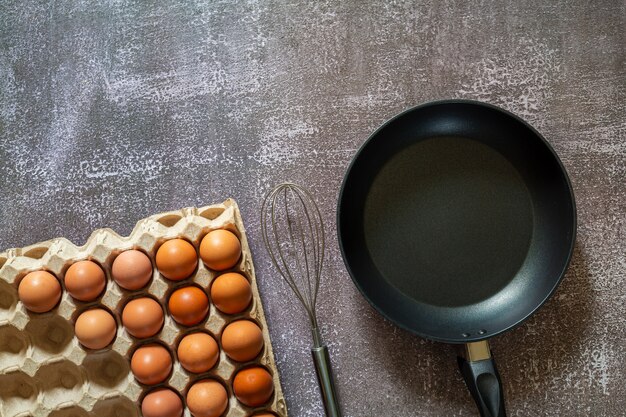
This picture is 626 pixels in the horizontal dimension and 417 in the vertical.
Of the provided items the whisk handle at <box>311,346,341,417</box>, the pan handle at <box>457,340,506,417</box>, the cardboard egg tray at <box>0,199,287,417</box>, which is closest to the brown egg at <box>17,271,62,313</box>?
the cardboard egg tray at <box>0,199,287,417</box>

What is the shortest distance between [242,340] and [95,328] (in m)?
0.20

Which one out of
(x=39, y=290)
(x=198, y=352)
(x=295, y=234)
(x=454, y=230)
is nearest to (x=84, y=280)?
(x=39, y=290)

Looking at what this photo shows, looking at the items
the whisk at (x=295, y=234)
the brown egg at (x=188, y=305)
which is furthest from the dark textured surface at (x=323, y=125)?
the brown egg at (x=188, y=305)

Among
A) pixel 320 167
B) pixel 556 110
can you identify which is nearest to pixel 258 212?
pixel 320 167

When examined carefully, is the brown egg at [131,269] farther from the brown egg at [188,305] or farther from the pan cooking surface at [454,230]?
the pan cooking surface at [454,230]

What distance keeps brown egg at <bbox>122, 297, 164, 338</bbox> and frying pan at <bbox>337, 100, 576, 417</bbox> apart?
28 centimetres

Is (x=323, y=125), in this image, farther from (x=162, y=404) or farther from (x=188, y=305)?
(x=162, y=404)

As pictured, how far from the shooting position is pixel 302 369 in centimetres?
86

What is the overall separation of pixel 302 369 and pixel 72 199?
0.45m

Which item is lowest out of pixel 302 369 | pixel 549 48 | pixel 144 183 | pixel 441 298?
pixel 302 369

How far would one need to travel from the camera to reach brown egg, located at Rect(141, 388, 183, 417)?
0.76 m

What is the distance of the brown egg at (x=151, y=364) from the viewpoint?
0.76 m

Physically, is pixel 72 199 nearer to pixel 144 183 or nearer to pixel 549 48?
pixel 144 183

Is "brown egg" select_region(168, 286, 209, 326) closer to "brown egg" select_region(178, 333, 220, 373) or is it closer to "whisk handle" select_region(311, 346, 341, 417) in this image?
"brown egg" select_region(178, 333, 220, 373)
